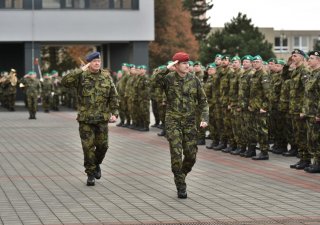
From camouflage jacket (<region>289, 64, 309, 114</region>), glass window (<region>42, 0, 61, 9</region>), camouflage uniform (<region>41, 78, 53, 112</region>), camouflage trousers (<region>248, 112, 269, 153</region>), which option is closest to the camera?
camouflage jacket (<region>289, 64, 309, 114</region>)

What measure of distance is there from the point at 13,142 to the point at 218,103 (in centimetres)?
574

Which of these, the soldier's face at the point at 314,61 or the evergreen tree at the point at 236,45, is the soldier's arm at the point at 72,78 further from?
the evergreen tree at the point at 236,45

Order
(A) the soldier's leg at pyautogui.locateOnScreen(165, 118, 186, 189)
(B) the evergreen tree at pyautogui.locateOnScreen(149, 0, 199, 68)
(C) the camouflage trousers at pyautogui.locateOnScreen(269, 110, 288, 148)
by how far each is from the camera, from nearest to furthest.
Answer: (A) the soldier's leg at pyautogui.locateOnScreen(165, 118, 186, 189)
(C) the camouflage trousers at pyautogui.locateOnScreen(269, 110, 288, 148)
(B) the evergreen tree at pyautogui.locateOnScreen(149, 0, 199, 68)

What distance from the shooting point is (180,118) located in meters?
12.4

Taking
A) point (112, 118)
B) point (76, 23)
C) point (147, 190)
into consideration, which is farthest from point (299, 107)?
point (76, 23)

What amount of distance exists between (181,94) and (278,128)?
742cm

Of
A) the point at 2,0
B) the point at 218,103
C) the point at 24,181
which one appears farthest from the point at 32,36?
the point at 24,181

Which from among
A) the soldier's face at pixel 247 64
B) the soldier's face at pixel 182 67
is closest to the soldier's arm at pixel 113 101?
the soldier's face at pixel 182 67

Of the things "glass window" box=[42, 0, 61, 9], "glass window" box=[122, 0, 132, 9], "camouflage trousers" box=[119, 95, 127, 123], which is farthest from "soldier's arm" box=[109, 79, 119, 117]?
"glass window" box=[122, 0, 132, 9]

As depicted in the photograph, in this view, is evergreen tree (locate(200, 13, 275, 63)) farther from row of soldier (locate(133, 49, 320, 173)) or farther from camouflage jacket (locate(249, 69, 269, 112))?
camouflage jacket (locate(249, 69, 269, 112))

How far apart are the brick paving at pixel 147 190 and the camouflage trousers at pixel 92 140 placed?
0.35 metres

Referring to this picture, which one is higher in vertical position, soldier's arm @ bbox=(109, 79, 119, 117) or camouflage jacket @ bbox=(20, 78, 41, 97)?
soldier's arm @ bbox=(109, 79, 119, 117)

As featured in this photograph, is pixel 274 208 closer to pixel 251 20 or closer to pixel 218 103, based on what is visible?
pixel 218 103

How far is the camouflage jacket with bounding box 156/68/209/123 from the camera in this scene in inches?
491
